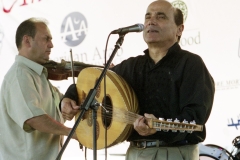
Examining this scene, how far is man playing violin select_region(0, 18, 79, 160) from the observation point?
3.48 m

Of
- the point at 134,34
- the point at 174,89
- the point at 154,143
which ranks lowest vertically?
the point at 154,143

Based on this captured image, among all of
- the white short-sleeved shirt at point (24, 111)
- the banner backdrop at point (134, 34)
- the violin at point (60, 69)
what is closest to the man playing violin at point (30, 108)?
the white short-sleeved shirt at point (24, 111)

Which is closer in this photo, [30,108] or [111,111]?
[111,111]

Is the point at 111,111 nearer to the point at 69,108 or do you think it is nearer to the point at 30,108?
the point at 69,108

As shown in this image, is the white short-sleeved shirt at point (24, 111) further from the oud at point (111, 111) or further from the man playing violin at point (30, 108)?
the oud at point (111, 111)

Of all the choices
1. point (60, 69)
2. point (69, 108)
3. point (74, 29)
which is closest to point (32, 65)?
point (60, 69)

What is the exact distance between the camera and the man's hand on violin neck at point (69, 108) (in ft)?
10.3

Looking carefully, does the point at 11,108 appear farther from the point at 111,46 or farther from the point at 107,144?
the point at 111,46

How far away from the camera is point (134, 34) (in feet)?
16.3

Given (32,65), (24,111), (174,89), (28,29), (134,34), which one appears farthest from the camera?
(134,34)

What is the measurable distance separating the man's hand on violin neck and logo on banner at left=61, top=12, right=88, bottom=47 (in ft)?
7.40

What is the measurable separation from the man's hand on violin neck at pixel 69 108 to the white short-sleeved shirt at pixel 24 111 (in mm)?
348

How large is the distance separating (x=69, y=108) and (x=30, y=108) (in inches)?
17.0

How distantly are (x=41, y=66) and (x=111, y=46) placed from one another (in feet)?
4.66
